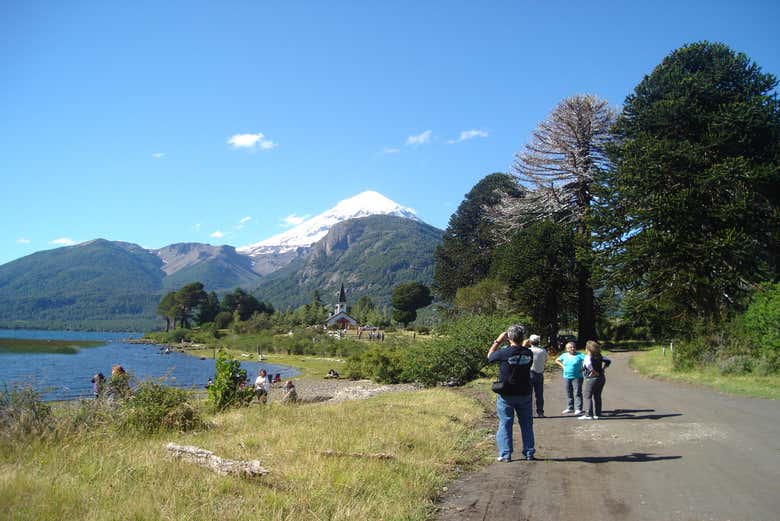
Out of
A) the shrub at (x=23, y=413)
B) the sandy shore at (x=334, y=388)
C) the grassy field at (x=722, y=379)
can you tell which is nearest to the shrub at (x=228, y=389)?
the shrub at (x=23, y=413)

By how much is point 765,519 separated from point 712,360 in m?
15.4

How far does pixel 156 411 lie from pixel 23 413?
7.43 ft

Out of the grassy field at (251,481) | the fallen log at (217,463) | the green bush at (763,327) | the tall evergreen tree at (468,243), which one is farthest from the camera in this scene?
the tall evergreen tree at (468,243)

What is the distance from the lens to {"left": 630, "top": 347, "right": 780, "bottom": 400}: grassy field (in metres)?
13.9

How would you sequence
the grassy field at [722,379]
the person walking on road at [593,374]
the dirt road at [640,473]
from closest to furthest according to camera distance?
the dirt road at [640,473]
the person walking on road at [593,374]
the grassy field at [722,379]

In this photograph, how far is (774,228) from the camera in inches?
883

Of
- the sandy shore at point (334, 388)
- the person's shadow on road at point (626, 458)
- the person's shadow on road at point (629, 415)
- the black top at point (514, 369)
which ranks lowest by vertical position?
the sandy shore at point (334, 388)

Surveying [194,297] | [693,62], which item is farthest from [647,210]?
[194,297]

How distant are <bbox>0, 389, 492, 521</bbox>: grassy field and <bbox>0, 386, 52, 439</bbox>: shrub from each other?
0.33m

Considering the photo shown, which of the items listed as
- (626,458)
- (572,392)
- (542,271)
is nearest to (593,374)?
(572,392)

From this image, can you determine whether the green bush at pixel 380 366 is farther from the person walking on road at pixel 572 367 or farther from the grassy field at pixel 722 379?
the person walking on road at pixel 572 367

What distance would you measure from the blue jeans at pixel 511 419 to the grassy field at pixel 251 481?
0.45 m

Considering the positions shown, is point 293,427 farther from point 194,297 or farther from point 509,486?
point 194,297

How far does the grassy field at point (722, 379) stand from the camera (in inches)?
548
